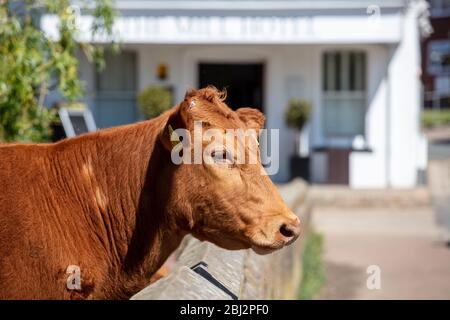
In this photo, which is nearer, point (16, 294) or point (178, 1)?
point (16, 294)

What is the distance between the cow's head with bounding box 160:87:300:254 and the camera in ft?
10.2

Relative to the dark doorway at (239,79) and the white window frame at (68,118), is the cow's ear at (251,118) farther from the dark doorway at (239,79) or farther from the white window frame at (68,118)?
the dark doorway at (239,79)

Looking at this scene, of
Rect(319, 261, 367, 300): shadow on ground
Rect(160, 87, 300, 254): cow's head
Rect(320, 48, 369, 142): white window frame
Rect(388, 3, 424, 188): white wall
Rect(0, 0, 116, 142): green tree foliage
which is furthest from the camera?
Rect(320, 48, 369, 142): white window frame

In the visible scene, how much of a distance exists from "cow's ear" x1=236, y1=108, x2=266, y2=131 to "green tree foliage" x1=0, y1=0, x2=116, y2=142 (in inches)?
119

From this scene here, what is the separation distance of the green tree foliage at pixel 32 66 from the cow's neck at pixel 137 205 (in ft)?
9.06

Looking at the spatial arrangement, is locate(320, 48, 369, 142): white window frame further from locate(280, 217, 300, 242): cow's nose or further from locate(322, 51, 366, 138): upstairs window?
locate(280, 217, 300, 242): cow's nose

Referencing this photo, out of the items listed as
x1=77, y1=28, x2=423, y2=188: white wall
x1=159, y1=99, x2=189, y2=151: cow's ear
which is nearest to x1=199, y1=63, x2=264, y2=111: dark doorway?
x1=77, y1=28, x2=423, y2=188: white wall

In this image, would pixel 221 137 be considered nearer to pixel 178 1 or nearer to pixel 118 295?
pixel 118 295

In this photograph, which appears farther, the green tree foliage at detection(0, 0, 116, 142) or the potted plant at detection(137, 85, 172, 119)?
the potted plant at detection(137, 85, 172, 119)

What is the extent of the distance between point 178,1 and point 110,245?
13789 mm

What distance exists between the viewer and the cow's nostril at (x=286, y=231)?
302 cm

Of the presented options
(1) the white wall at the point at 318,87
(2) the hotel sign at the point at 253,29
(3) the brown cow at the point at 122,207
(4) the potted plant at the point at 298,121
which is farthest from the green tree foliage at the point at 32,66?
(1) the white wall at the point at 318,87
